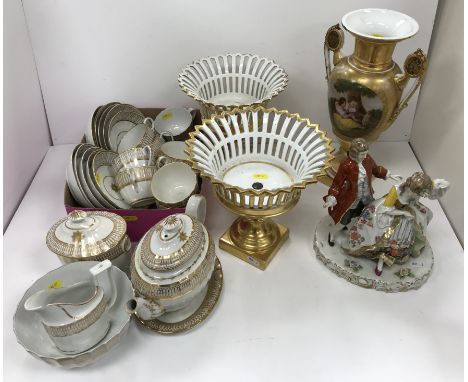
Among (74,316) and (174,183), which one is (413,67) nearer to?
(174,183)

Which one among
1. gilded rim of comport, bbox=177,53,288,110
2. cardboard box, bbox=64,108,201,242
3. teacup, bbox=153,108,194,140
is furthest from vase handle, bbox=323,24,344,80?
cardboard box, bbox=64,108,201,242

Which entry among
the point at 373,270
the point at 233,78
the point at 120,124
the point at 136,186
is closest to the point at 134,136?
the point at 120,124

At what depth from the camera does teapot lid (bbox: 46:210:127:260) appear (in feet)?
2.68

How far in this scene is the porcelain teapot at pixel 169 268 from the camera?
739 mm

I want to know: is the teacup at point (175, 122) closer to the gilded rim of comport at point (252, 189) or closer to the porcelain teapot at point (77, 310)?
the gilded rim of comport at point (252, 189)

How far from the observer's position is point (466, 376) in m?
0.76

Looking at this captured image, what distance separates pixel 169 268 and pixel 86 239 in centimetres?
19

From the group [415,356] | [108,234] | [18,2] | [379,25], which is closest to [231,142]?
[108,234]

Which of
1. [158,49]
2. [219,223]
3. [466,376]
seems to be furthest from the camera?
[158,49]

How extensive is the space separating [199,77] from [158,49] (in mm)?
146

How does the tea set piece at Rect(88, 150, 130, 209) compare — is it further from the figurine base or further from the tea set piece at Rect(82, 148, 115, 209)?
the figurine base

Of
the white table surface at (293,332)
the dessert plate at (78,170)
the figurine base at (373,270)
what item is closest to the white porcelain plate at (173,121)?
the dessert plate at (78,170)

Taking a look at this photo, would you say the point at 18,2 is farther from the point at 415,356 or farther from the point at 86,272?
the point at 415,356

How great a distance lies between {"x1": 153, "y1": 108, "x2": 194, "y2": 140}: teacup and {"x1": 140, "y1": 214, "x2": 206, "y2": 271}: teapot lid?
438 millimetres
